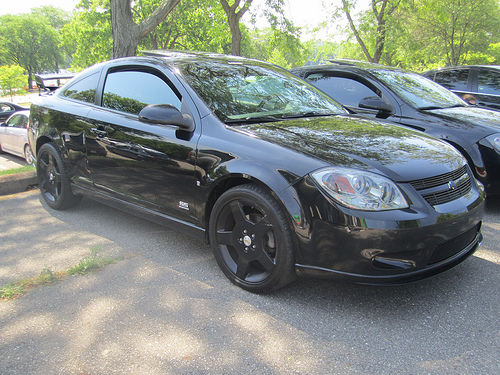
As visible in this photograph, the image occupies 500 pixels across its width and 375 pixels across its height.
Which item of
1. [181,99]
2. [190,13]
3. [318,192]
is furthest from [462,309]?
[190,13]

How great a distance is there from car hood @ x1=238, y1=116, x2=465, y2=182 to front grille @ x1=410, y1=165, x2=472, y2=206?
40 mm

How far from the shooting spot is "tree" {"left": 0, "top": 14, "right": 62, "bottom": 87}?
67.1 metres

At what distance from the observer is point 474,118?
480 centimetres

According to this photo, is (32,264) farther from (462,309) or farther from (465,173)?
(465,173)

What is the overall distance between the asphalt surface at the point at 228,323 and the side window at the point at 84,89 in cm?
164

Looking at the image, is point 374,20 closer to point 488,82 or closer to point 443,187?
point 488,82

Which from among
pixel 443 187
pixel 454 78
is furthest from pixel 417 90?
pixel 454 78

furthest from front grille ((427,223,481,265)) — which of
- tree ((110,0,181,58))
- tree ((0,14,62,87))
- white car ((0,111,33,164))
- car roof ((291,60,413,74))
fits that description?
tree ((0,14,62,87))

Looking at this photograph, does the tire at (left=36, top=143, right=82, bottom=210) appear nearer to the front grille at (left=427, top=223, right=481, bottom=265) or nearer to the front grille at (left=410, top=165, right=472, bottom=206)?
the front grille at (left=410, top=165, right=472, bottom=206)

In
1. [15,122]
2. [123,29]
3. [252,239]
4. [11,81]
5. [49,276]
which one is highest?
[123,29]

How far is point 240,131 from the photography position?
296 centimetres

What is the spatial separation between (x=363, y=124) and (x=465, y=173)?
2.77ft

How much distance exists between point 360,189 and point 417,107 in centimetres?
307

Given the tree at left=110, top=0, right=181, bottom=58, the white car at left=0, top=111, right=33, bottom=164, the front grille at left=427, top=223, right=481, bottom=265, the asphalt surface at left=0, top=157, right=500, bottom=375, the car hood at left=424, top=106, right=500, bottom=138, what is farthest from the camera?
the white car at left=0, top=111, right=33, bottom=164
